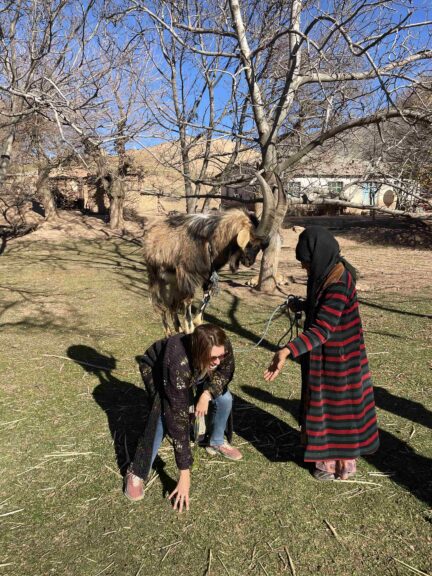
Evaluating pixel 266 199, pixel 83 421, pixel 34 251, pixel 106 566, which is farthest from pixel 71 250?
pixel 106 566

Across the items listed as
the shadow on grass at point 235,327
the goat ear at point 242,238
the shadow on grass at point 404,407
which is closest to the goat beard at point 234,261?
the goat ear at point 242,238

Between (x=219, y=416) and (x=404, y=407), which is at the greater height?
(x=219, y=416)

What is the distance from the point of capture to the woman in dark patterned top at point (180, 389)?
2.93m

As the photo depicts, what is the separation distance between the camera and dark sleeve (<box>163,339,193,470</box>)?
2.93m

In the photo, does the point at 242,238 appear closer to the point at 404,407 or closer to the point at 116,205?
the point at 404,407

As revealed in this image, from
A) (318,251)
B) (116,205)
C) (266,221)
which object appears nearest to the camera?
(318,251)

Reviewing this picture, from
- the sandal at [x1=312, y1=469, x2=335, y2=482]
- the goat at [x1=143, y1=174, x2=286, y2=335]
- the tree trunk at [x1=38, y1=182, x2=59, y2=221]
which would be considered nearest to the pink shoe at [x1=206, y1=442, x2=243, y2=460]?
the sandal at [x1=312, y1=469, x2=335, y2=482]

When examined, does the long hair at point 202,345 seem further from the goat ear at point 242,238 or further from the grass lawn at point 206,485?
the goat ear at point 242,238

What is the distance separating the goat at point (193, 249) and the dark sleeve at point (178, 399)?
2.23 meters

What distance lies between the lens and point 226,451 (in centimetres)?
371

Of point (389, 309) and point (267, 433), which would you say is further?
point (389, 309)

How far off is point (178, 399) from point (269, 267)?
22.4 ft

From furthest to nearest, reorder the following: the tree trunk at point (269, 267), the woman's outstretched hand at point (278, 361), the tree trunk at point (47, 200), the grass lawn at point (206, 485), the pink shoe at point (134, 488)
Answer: the tree trunk at point (47, 200) < the tree trunk at point (269, 267) < the pink shoe at point (134, 488) < the woman's outstretched hand at point (278, 361) < the grass lawn at point (206, 485)

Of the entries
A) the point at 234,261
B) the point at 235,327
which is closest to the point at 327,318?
the point at 234,261
